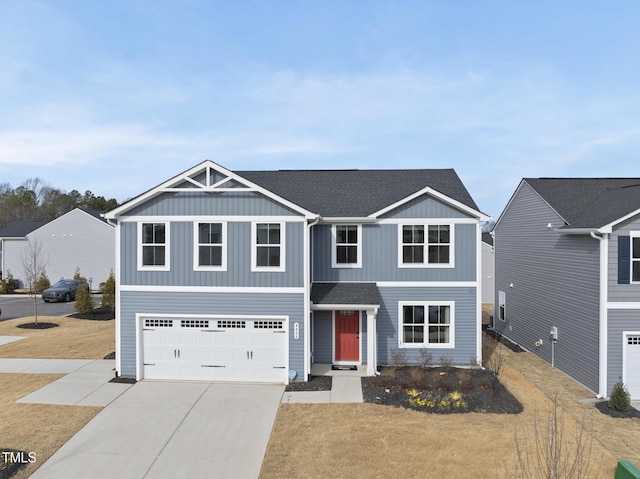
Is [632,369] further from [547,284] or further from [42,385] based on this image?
[42,385]

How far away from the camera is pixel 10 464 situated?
336 inches

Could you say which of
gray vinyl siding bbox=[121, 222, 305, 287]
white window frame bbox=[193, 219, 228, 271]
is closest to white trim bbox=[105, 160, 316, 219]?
gray vinyl siding bbox=[121, 222, 305, 287]

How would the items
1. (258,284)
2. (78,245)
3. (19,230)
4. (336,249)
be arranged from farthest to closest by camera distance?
(19,230), (78,245), (336,249), (258,284)

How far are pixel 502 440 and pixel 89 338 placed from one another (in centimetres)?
1812

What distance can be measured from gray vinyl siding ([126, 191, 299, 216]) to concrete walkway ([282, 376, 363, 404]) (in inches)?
227

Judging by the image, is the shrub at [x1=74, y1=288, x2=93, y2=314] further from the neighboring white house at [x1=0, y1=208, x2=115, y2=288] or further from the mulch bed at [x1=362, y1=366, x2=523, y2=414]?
the mulch bed at [x1=362, y1=366, x2=523, y2=414]

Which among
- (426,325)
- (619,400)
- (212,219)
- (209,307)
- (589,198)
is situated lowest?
(619,400)

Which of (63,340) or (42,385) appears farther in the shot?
(63,340)

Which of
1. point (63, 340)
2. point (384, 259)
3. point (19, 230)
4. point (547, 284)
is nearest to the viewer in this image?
point (384, 259)

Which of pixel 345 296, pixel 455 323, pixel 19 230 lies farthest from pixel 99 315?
pixel 19 230

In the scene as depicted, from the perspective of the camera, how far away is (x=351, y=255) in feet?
51.5

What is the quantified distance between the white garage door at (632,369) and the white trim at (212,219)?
36.0 ft

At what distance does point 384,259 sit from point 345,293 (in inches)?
79.0

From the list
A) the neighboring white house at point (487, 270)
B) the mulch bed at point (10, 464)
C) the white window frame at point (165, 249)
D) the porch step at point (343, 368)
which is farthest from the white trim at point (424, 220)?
the neighboring white house at point (487, 270)
